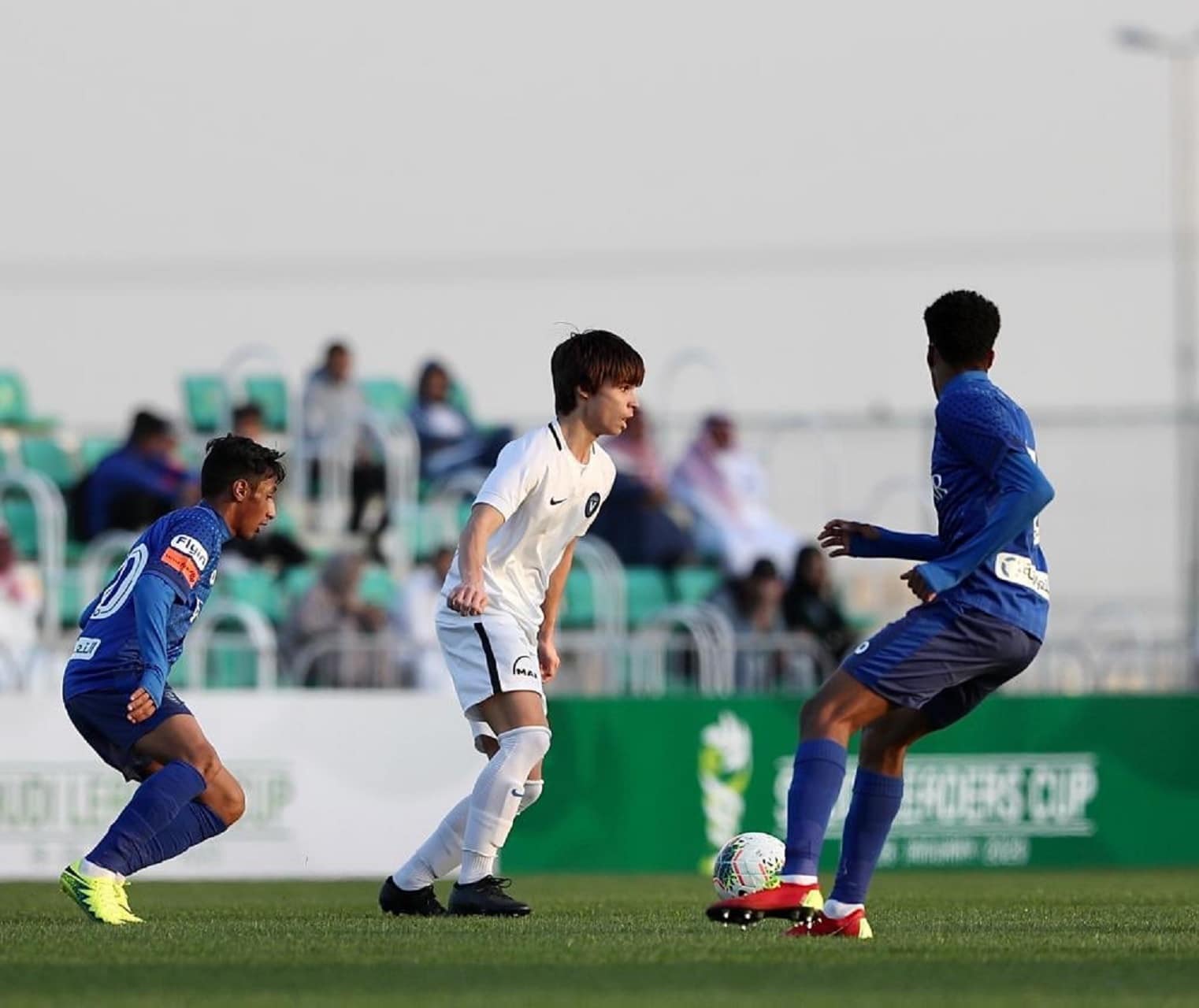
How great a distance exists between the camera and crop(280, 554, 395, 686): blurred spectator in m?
16.8

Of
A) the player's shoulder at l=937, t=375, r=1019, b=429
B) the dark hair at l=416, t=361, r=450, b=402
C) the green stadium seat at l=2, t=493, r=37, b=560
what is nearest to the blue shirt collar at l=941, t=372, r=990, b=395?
the player's shoulder at l=937, t=375, r=1019, b=429

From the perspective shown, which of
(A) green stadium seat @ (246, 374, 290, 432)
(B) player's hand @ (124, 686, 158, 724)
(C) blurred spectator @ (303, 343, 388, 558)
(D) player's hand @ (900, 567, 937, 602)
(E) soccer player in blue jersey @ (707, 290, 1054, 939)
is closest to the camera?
(D) player's hand @ (900, 567, 937, 602)

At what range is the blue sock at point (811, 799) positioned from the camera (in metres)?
8.34

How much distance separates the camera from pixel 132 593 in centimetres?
945

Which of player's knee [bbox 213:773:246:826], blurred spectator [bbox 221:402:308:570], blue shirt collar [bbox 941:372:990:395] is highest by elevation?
blurred spectator [bbox 221:402:308:570]

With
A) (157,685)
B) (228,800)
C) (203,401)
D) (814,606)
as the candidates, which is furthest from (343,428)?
(157,685)

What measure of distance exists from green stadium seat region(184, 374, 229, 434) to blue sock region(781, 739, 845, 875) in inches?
504

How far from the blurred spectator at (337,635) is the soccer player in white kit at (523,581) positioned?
23.3ft

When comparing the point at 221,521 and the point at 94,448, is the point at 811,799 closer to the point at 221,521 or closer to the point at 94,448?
the point at 221,521

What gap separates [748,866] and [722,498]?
1043 centimetres

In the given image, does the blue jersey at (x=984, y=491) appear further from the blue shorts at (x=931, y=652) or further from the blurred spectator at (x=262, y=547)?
the blurred spectator at (x=262, y=547)

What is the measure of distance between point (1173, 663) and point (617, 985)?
13380 mm

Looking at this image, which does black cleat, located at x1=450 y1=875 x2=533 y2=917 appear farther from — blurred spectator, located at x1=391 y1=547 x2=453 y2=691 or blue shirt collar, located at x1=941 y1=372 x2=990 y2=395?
blurred spectator, located at x1=391 y1=547 x2=453 y2=691

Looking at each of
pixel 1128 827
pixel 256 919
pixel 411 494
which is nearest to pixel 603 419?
pixel 256 919
